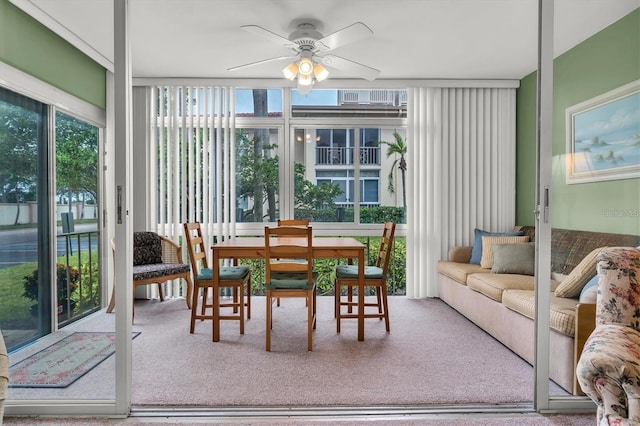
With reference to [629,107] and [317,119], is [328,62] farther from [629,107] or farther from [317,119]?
[629,107]

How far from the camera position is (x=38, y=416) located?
6.75ft

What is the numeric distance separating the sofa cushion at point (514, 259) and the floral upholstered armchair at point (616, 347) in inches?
80.9

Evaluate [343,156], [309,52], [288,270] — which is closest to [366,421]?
[288,270]

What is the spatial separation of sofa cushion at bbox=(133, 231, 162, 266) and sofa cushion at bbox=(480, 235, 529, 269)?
3.44m

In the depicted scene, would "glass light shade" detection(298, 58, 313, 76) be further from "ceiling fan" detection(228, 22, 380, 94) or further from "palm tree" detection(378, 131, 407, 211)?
"palm tree" detection(378, 131, 407, 211)

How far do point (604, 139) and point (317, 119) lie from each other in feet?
10.5

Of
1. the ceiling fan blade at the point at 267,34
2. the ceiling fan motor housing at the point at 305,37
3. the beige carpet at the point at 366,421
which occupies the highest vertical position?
the ceiling fan motor housing at the point at 305,37

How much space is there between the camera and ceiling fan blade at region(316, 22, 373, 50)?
109 inches

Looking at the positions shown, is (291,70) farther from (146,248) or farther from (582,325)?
(582,325)

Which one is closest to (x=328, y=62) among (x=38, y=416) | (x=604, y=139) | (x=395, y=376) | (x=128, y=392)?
(x=604, y=139)

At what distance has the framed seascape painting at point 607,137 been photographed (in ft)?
7.30

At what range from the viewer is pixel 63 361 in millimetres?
2191

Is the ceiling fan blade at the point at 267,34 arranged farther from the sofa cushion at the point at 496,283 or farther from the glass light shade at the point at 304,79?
the sofa cushion at the point at 496,283

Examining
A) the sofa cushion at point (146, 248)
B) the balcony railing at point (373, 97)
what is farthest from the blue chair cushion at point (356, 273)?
the balcony railing at point (373, 97)
